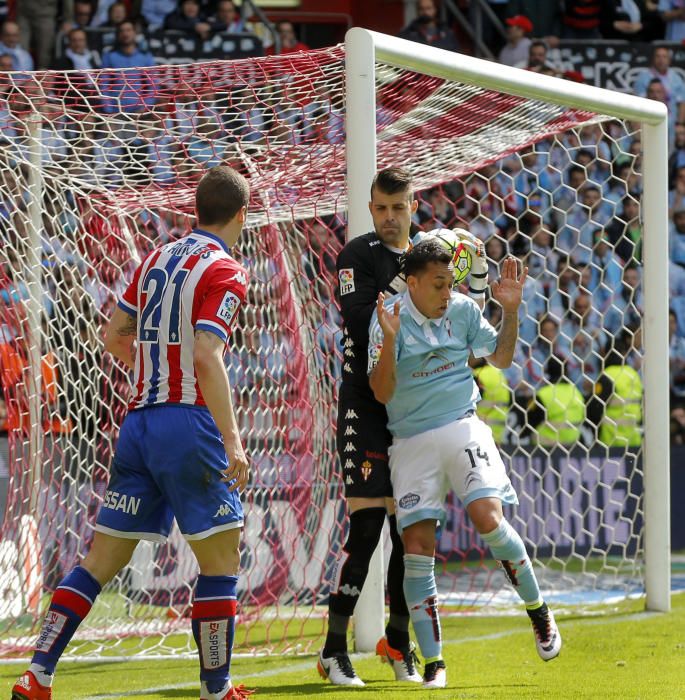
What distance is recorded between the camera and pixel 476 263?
15.6 ft

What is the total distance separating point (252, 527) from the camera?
6996 millimetres

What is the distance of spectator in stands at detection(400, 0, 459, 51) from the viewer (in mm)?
14367

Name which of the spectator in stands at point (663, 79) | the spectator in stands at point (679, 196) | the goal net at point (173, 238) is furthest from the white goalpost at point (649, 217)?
the spectator in stands at point (663, 79)

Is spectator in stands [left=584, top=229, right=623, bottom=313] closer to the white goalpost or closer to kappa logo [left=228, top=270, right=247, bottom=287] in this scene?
the white goalpost

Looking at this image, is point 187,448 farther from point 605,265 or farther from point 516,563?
point 605,265

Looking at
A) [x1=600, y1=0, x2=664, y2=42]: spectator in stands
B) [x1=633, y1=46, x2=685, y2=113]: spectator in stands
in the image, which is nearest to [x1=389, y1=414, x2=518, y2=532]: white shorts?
[x1=633, y1=46, x2=685, y2=113]: spectator in stands

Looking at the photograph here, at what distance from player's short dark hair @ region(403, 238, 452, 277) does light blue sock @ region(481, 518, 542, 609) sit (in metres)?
0.90

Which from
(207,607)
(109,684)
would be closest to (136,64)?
(109,684)

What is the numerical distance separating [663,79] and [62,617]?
12.1 meters

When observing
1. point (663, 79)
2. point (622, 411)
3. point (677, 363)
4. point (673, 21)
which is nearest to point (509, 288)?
point (622, 411)

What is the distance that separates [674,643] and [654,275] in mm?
1981

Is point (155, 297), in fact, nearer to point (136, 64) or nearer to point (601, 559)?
point (601, 559)

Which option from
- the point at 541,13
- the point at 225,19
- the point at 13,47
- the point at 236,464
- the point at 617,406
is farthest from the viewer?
the point at 541,13

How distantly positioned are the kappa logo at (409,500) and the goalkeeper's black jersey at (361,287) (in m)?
0.40
